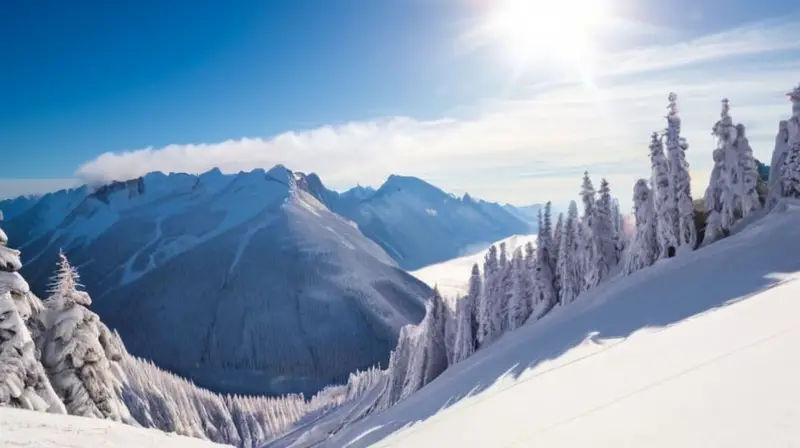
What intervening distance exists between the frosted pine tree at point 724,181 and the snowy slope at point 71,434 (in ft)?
120

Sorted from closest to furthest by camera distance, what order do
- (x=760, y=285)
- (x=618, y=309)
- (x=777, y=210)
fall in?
1. (x=760, y=285)
2. (x=618, y=309)
3. (x=777, y=210)

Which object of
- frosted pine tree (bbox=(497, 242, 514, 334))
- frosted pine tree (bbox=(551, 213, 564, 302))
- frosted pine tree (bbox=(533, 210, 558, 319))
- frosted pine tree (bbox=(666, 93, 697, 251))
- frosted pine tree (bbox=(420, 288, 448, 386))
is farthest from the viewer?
frosted pine tree (bbox=(420, 288, 448, 386))

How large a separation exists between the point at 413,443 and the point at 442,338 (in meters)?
52.0

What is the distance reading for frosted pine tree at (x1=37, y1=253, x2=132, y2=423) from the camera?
1977 centimetres

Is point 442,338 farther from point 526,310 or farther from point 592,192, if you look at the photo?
point 592,192

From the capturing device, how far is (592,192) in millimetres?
44938

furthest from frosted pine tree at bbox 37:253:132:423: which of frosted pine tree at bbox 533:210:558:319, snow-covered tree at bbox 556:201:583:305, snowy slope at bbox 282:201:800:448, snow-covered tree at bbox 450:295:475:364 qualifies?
snow-covered tree at bbox 450:295:475:364

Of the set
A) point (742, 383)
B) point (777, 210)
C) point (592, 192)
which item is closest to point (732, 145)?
point (777, 210)

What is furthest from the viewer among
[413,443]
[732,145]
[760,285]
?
[732,145]

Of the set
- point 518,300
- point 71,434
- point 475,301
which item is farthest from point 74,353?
point 475,301

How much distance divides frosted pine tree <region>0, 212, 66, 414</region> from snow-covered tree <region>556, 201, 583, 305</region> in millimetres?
40957

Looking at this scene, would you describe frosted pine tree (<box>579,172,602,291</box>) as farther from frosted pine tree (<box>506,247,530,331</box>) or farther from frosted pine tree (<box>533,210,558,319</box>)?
frosted pine tree (<box>506,247,530,331</box>)

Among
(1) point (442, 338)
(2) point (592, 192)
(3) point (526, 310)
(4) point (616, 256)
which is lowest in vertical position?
(1) point (442, 338)

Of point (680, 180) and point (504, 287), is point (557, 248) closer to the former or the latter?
point (504, 287)
